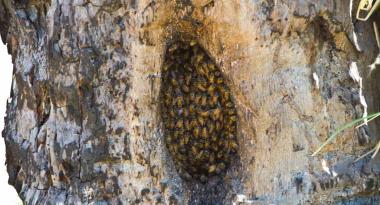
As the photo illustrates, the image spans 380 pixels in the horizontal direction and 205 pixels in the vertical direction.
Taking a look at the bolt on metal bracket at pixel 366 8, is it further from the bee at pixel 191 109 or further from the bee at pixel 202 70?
the bee at pixel 191 109

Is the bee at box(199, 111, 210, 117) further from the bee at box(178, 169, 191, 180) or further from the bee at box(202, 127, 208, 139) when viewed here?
the bee at box(178, 169, 191, 180)

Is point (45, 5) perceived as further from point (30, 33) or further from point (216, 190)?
point (216, 190)

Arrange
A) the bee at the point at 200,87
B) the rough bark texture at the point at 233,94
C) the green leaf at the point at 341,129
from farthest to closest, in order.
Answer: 1. the bee at the point at 200,87
2. the rough bark texture at the point at 233,94
3. the green leaf at the point at 341,129

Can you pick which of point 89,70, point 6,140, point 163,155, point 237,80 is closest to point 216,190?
point 163,155

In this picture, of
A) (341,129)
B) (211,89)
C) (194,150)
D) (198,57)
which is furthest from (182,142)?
(341,129)

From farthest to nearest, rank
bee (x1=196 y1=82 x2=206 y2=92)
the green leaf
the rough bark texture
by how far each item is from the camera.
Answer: bee (x1=196 y1=82 x2=206 y2=92), the rough bark texture, the green leaf

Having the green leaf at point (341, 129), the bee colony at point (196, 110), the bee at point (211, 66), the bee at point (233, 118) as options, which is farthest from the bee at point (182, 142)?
the green leaf at point (341, 129)

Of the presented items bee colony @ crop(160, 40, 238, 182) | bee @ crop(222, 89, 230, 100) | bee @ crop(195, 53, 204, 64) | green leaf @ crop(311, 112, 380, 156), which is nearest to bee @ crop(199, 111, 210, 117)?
bee colony @ crop(160, 40, 238, 182)
